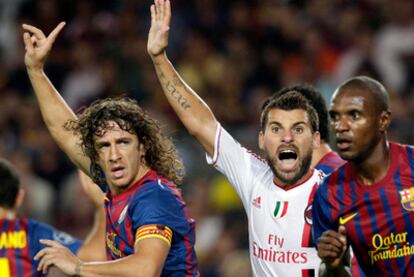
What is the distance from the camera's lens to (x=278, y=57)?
1104cm

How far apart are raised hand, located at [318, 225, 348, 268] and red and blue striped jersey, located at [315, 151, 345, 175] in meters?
1.12

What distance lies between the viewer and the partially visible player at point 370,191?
493cm

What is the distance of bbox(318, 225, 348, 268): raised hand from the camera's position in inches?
189

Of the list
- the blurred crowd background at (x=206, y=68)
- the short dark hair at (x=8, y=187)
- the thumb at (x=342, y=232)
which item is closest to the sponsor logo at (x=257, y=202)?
the thumb at (x=342, y=232)

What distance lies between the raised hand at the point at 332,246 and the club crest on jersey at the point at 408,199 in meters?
0.37

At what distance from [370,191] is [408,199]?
20 cm

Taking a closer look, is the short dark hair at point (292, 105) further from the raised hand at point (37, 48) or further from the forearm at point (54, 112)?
the raised hand at point (37, 48)

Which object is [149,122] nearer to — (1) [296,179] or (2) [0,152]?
(1) [296,179]

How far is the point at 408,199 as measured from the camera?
197 inches

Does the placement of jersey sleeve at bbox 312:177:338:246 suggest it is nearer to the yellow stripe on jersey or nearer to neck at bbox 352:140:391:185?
neck at bbox 352:140:391:185

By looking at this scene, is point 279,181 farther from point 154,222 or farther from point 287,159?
point 154,222

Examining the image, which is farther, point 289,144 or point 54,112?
point 54,112

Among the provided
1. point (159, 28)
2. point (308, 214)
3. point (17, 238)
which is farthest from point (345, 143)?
point (17, 238)

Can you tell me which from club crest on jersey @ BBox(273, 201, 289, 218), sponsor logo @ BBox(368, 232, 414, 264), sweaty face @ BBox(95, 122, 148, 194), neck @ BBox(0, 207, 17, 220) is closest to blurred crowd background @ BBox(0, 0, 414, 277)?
neck @ BBox(0, 207, 17, 220)
